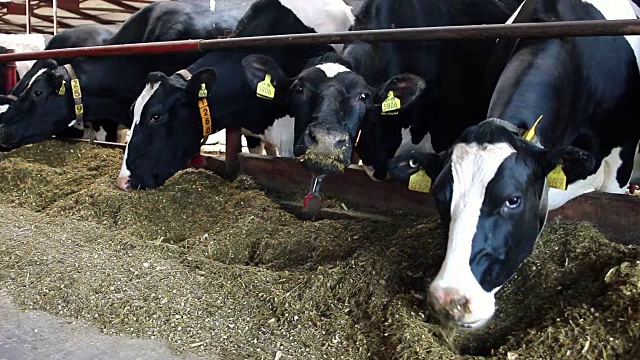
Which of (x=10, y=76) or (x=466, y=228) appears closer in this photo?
(x=466, y=228)

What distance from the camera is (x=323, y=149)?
3391 mm

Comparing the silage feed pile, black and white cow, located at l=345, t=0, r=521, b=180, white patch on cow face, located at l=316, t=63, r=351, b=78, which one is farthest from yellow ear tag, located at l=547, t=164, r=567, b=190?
black and white cow, located at l=345, t=0, r=521, b=180

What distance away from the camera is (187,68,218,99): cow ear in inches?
186

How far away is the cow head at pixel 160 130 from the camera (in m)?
4.71

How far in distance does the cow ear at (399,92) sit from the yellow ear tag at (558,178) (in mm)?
1450

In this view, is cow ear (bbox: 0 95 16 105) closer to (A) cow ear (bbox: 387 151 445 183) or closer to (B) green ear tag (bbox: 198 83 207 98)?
(B) green ear tag (bbox: 198 83 207 98)

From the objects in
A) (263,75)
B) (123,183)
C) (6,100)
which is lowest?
(6,100)

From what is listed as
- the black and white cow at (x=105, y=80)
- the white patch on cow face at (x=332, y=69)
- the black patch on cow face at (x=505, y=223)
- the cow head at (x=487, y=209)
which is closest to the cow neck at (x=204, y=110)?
the black and white cow at (x=105, y=80)

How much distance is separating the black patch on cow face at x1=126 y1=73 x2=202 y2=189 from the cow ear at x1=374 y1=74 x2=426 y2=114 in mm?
1733

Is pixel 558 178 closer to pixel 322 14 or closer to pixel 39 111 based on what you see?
pixel 322 14

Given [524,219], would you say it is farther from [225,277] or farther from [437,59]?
[437,59]

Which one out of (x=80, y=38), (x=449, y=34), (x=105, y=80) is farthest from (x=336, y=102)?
(x=80, y=38)

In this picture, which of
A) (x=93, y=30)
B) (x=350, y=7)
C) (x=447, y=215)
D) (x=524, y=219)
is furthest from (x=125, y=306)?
(x=93, y=30)

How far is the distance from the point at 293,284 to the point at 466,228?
3.01ft
